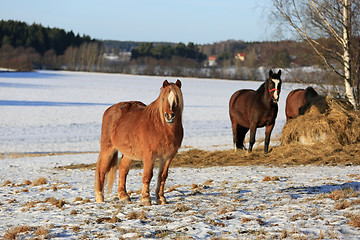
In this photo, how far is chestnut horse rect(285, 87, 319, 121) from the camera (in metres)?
12.9

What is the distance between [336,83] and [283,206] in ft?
A: 29.8

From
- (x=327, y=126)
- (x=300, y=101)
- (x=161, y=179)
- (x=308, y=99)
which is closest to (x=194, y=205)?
(x=161, y=179)

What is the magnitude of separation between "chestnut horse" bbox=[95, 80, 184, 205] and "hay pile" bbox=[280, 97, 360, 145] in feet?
22.0

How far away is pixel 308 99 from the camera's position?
13.0m

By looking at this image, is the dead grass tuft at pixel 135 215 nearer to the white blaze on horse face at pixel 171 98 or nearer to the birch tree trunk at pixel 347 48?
the white blaze on horse face at pixel 171 98

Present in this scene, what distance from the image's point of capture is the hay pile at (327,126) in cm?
1162

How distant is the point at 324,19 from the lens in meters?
12.1

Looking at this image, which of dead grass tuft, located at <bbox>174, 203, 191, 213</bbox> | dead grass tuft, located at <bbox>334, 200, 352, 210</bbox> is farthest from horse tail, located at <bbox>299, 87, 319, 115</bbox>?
A: dead grass tuft, located at <bbox>174, 203, 191, 213</bbox>

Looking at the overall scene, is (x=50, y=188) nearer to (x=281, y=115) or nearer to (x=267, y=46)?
(x=267, y=46)

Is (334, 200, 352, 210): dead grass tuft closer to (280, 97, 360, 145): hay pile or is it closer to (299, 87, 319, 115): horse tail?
(280, 97, 360, 145): hay pile

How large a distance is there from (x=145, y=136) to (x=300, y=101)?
28.3 feet

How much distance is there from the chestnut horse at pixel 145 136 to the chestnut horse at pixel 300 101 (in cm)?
776

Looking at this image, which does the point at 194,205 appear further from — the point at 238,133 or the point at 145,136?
the point at 238,133

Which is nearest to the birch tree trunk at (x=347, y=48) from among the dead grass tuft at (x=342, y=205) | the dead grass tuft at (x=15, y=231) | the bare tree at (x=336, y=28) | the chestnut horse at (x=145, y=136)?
the bare tree at (x=336, y=28)
